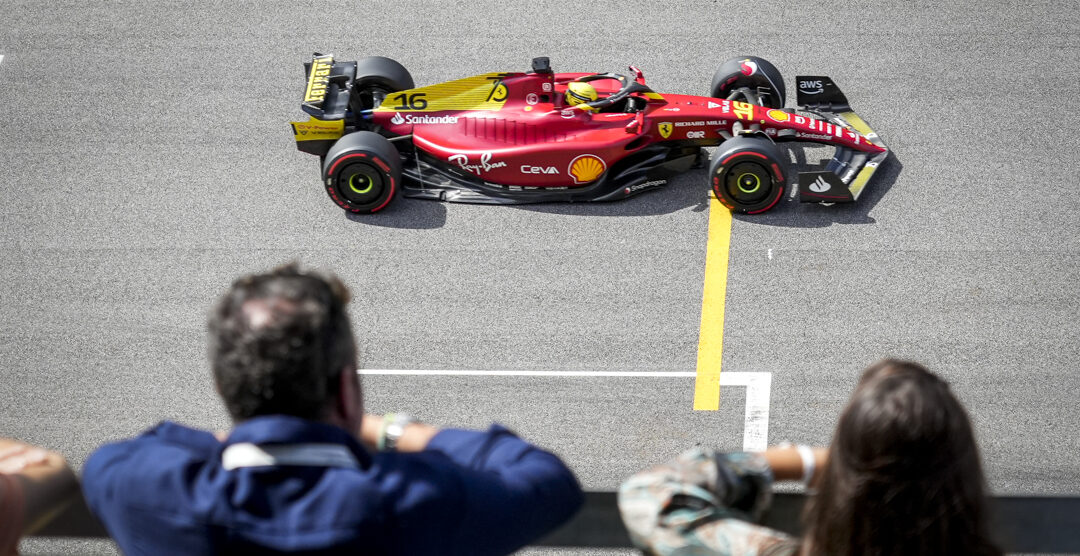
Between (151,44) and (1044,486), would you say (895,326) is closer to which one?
(1044,486)

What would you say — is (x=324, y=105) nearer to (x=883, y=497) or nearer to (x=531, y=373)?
(x=531, y=373)

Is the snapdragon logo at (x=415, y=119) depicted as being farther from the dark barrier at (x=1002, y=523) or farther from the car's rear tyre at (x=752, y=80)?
the dark barrier at (x=1002, y=523)

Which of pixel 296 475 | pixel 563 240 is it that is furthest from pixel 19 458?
pixel 563 240

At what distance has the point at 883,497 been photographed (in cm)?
152

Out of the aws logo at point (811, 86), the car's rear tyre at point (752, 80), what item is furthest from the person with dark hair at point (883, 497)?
the aws logo at point (811, 86)

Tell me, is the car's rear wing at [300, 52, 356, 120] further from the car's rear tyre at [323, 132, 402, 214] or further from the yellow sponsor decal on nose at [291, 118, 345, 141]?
the car's rear tyre at [323, 132, 402, 214]

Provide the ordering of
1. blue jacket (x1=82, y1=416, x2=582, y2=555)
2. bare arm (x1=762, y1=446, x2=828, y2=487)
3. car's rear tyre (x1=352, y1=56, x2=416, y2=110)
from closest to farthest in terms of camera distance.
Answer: blue jacket (x1=82, y1=416, x2=582, y2=555)
bare arm (x1=762, y1=446, x2=828, y2=487)
car's rear tyre (x1=352, y1=56, x2=416, y2=110)

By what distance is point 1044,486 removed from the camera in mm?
5797

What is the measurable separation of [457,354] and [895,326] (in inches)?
115

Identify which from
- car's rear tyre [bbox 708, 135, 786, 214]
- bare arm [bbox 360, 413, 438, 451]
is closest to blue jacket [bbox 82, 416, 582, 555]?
bare arm [bbox 360, 413, 438, 451]

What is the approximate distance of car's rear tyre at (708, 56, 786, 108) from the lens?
8.19 meters

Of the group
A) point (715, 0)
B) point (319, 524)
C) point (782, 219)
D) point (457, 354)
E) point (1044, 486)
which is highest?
point (715, 0)

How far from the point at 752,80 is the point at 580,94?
151 cm

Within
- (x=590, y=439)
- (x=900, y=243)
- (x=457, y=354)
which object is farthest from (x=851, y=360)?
(x=457, y=354)
